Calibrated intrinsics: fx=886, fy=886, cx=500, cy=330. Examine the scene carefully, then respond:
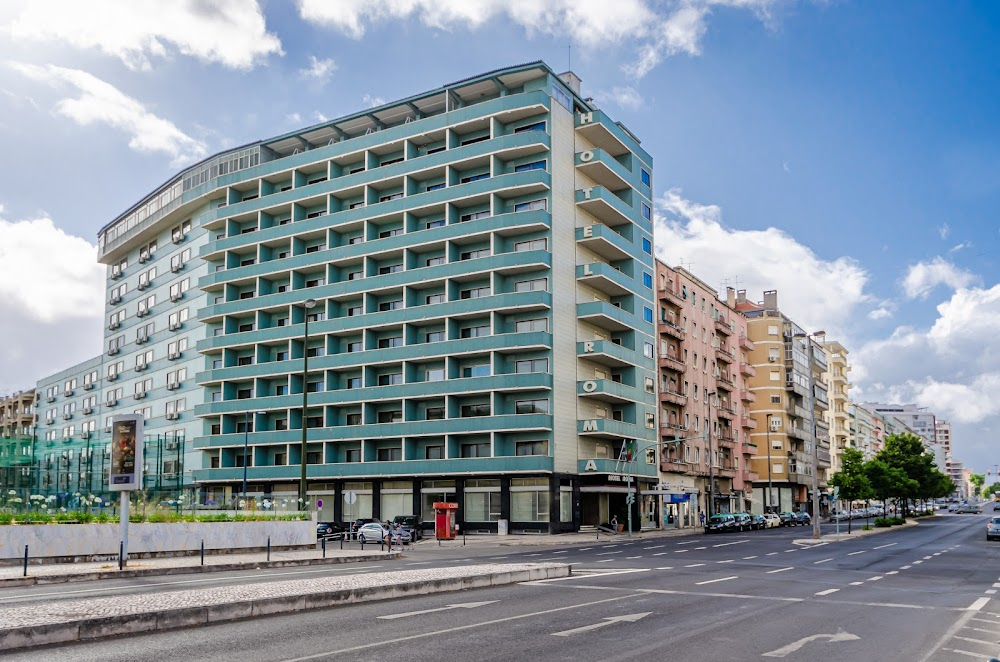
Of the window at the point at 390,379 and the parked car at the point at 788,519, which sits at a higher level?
the window at the point at 390,379

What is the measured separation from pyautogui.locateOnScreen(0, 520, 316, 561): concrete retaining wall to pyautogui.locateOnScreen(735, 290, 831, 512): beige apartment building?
260 feet

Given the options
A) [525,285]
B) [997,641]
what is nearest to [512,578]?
[997,641]

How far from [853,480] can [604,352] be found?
3042cm

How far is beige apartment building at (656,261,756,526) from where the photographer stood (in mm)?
77688

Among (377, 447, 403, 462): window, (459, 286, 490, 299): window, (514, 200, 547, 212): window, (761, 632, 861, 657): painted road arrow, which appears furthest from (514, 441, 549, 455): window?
(761, 632, 861, 657): painted road arrow

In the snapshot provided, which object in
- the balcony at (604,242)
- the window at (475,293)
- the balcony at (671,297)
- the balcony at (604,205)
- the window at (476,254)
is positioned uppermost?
the balcony at (604,205)

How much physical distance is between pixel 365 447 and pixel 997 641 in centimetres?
5684

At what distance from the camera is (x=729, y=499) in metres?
92.6

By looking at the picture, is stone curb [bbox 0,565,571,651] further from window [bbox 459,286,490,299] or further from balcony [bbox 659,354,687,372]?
balcony [bbox 659,354,687,372]

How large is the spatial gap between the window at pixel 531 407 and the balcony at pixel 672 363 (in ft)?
65.4

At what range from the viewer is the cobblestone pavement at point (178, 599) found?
12750mm

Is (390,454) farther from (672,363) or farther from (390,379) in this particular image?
(672,363)

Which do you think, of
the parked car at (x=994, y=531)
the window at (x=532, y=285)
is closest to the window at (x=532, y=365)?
the window at (x=532, y=285)

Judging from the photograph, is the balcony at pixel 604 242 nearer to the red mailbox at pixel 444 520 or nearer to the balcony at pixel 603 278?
the balcony at pixel 603 278
